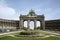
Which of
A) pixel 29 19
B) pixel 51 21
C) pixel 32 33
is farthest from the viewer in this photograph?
pixel 51 21

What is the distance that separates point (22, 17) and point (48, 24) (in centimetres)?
1842

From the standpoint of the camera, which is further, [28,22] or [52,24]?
[52,24]

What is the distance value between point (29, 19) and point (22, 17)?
504 cm

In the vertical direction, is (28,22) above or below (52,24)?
above

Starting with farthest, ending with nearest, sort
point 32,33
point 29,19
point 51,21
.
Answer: point 51,21
point 29,19
point 32,33

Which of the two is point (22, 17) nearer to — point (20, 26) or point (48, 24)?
point (20, 26)

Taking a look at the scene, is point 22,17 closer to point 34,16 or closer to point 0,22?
point 34,16

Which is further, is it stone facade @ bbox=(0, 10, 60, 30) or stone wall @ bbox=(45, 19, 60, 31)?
stone wall @ bbox=(45, 19, 60, 31)

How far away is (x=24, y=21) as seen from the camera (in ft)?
276

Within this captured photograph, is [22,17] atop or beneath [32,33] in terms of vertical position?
atop

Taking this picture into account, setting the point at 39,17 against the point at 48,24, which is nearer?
the point at 39,17

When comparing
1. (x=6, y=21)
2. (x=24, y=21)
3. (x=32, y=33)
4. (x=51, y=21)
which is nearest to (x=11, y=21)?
(x=6, y=21)

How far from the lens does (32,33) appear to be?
1319 inches

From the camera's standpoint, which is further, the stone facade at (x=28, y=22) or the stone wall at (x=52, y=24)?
the stone wall at (x=52, y=24)
